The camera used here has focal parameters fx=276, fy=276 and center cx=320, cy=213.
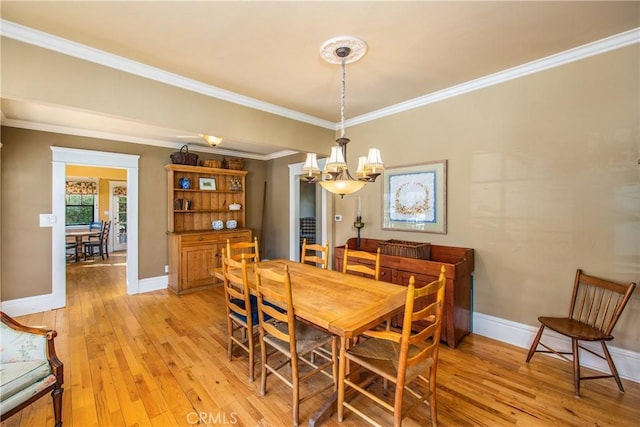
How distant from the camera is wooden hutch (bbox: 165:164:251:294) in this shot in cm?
429

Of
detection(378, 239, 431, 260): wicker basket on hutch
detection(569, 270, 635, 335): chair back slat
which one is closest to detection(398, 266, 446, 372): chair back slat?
detection(378, 239, 431, 260): wicker basket on hutch

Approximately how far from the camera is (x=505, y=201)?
268cm

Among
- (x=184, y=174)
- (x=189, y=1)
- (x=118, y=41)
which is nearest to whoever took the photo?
(x=189, y=1)

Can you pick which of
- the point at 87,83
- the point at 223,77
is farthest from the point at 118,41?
the point at 223,77

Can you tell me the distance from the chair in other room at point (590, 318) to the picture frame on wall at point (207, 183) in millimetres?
4866

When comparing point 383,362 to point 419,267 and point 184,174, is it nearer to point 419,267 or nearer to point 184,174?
point 419,267

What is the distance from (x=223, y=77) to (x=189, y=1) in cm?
96

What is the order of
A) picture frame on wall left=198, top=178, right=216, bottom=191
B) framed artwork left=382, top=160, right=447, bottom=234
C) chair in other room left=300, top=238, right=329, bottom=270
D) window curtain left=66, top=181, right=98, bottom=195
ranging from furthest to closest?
window curtain left=66, top=181, right=98, bottom=195 → picture frame on wall left=198, top=178, right=216, bottom=191 → framed artwork left=382, top=160, right=447, bottom=234 → chair in other room left=300, top=238, right=329, bottom=270

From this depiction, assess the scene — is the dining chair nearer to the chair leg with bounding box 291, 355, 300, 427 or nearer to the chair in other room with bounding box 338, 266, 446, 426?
the chair leg with bounding box 291, 355, 300, 427

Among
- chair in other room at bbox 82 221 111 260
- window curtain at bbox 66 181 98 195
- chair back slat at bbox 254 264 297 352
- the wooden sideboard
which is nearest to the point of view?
chair back slat at bbox 254 264 297 352

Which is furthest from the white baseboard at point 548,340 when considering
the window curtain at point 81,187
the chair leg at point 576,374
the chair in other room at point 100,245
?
the window curtain at point 81,187

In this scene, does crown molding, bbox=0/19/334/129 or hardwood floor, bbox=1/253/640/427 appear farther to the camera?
crown molding, bbox=0/19/334/129

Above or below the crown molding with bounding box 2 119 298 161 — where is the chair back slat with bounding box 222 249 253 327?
below
